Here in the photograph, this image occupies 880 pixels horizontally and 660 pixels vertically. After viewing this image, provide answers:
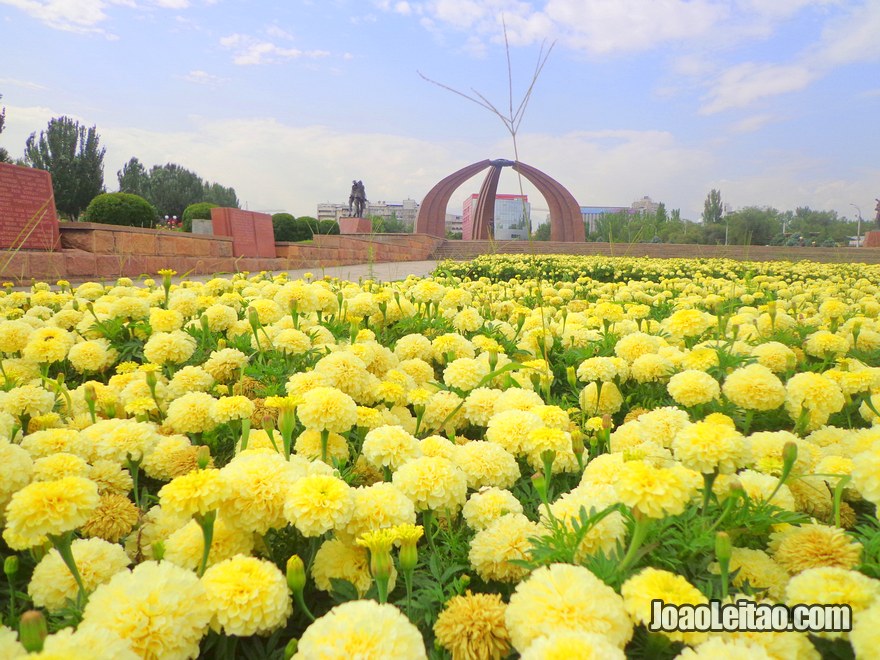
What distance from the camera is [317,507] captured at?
843 mm

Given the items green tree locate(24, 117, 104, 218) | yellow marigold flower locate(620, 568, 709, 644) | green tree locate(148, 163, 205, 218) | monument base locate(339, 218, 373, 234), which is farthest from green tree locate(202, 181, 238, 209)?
yellow marigold flower locate(620, 568, 709, 644)

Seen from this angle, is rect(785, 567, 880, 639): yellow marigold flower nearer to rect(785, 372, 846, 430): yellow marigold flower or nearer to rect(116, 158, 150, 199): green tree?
rect(785, 372, 846, 430): yellow marigold flower

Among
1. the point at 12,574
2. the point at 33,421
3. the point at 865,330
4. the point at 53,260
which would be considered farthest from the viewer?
the point at 53,260

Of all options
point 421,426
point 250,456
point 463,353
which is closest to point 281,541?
point 250,456

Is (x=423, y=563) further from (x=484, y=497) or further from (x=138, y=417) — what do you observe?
(x=138, y=417)

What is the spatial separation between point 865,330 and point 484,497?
228 centimetres

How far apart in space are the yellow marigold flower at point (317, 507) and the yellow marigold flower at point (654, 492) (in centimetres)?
43

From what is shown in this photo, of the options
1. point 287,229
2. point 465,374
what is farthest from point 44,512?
point 287,229

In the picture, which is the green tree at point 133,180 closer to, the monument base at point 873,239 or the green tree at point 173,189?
the green tree at point 173,189

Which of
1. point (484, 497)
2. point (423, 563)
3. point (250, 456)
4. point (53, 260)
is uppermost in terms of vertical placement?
point (53, 260)

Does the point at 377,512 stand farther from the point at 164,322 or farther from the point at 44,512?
the point at 164,322

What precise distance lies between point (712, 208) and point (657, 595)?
204 ft

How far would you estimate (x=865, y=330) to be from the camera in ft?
7.80

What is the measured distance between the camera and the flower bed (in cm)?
70
